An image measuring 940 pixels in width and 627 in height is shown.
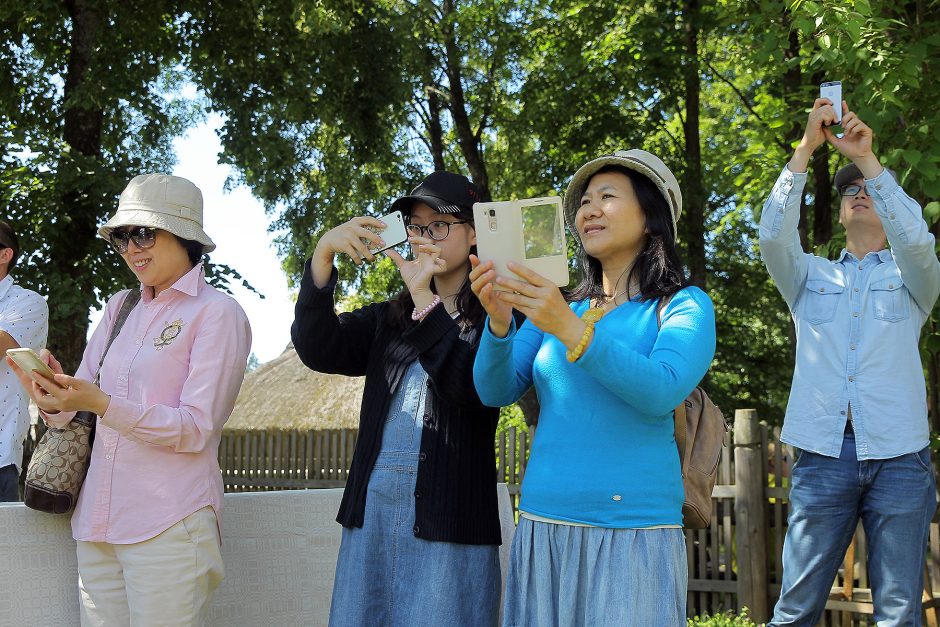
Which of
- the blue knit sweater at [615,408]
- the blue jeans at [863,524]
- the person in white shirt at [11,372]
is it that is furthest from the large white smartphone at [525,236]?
the person in white shirt at [11,372]

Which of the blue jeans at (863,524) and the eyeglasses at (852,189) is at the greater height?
the eyeglasses at (852,189)

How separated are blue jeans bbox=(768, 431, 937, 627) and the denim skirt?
1.58 metres

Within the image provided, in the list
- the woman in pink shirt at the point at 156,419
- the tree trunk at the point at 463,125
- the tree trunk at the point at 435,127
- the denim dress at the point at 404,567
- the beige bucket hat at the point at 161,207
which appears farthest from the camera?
the tree trunk at the point at 435,127

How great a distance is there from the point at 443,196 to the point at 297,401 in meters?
19.4

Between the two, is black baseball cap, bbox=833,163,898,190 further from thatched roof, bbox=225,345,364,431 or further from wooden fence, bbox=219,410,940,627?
thatched roof, bbox=225,345,364,431

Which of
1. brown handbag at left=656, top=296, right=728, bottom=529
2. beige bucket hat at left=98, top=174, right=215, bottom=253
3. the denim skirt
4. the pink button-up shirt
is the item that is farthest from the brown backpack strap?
beige bucket hat at left=98, top=174, right=215, bottom=253

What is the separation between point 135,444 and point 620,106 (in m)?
11.9

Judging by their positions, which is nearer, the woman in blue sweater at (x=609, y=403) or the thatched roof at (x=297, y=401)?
the woman in blue sweater at (x=609, y=403)

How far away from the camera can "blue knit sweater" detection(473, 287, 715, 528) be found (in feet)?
6.75

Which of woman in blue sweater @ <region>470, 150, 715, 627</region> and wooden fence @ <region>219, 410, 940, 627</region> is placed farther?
wooden fence @ <region>219, 410, 940, 627</region>

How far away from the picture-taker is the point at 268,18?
1045 centimetres

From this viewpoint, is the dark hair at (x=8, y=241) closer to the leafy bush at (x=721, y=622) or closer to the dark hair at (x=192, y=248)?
the dark hair at (x=192, y=248)

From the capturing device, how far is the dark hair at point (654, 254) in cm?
234

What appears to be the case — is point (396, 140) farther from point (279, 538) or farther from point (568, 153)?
point (279, 538)
